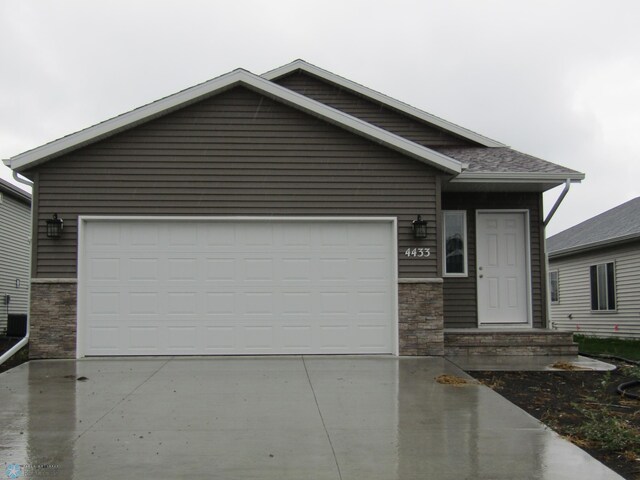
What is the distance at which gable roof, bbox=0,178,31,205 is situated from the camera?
1739 cm

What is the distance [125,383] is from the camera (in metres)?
8.81

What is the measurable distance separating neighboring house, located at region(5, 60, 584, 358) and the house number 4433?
0.02 meters

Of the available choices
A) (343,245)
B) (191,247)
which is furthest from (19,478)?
(343,245)

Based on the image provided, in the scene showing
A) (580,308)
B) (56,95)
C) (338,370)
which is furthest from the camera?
(580,308)

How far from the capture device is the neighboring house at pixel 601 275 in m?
18.0

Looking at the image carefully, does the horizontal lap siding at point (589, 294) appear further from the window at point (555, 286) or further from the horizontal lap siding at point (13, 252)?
the horizontal lap siding at point (13, 252)

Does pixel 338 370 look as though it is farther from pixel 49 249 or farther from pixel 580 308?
pixel 580 308

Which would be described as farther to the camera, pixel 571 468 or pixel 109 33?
pixel 109 33

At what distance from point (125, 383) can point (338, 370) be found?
2991 millimetres

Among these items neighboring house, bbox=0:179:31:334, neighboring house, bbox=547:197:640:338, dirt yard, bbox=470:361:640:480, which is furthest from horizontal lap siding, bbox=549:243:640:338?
neighboring house, bbox=0:179:31:334

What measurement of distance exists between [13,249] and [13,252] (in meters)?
0.09

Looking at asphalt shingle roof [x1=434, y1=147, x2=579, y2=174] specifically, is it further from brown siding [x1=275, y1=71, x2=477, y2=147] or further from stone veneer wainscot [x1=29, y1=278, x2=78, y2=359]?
stone veneer wainscot [x1=29, y1=278, x2=78, y2=359]

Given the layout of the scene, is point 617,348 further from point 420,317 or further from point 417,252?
point 417,252

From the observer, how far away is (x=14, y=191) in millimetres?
18141
